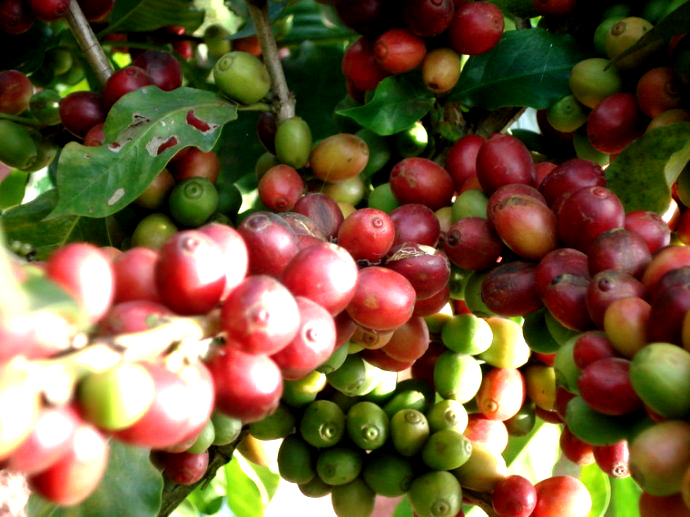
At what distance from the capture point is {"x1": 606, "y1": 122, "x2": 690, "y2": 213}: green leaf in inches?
29.0

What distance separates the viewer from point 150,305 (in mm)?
412

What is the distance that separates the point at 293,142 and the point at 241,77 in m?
0.08

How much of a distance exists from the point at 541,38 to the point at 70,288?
68 centimetres

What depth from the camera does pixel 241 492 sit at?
3.65 feet

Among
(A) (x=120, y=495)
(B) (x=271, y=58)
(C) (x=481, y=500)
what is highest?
(B) (x=271, y=58)

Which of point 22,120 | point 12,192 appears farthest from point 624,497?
point 12,192

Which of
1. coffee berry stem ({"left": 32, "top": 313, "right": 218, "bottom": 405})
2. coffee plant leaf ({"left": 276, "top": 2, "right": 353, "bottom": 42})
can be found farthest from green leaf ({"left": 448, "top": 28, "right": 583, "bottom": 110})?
coffee berry stem ({"left": 32, "top": 313, "right": 218, "bottom": 405})

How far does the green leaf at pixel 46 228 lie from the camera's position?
0.87 meters

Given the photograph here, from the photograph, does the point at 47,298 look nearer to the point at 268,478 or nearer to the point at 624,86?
the point at 624,86

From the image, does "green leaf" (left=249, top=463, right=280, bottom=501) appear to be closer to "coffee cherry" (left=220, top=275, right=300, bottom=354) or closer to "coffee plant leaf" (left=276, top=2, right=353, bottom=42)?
"coffee plant leaf" (left=276, top=2, right=353, bottom=42)

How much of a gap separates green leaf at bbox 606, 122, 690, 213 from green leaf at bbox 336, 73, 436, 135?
0.20 meters

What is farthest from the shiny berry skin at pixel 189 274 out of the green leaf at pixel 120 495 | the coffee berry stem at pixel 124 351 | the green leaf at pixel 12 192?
the green leaf at pixel 12 192

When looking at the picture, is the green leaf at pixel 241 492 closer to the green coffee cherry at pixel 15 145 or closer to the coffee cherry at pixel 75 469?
the green coffee cherry at pixel 15 145

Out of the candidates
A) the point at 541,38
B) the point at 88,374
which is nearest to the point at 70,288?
the point at 88,374
